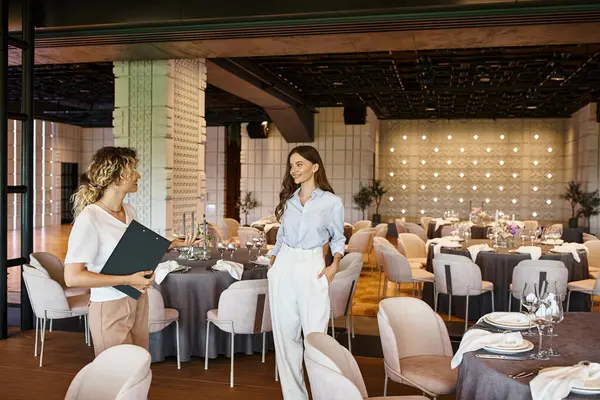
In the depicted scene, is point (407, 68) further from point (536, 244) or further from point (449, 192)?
point (449, 192)

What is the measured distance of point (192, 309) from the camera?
18.2 ft

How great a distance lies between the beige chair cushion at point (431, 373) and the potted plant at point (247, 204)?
15.9 m

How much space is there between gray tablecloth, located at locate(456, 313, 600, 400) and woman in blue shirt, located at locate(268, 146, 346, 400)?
3.33ft

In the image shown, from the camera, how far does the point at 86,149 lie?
25125mm

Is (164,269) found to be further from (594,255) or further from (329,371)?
(594,255)

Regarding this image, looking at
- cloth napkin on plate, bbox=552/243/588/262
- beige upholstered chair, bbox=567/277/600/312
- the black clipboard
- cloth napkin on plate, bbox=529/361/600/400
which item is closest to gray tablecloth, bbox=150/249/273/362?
the black clipboard

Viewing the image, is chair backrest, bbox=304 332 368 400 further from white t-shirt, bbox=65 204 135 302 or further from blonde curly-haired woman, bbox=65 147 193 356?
white t-shirt, bbox=65 204 135 302

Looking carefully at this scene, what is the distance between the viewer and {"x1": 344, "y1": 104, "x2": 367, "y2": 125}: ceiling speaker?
18109 mm

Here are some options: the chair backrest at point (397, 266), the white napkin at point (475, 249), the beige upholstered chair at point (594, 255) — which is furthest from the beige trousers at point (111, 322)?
the beige upholstered chair at point (594, 255)

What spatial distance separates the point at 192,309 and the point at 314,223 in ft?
7.29

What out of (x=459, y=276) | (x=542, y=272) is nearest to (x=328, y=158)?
(x=459, y=276)

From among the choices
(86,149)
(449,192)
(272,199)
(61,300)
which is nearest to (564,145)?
(449,192)

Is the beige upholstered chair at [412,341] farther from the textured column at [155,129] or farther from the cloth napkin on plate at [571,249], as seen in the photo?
the textured column at [155,129]

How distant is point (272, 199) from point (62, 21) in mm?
12874
